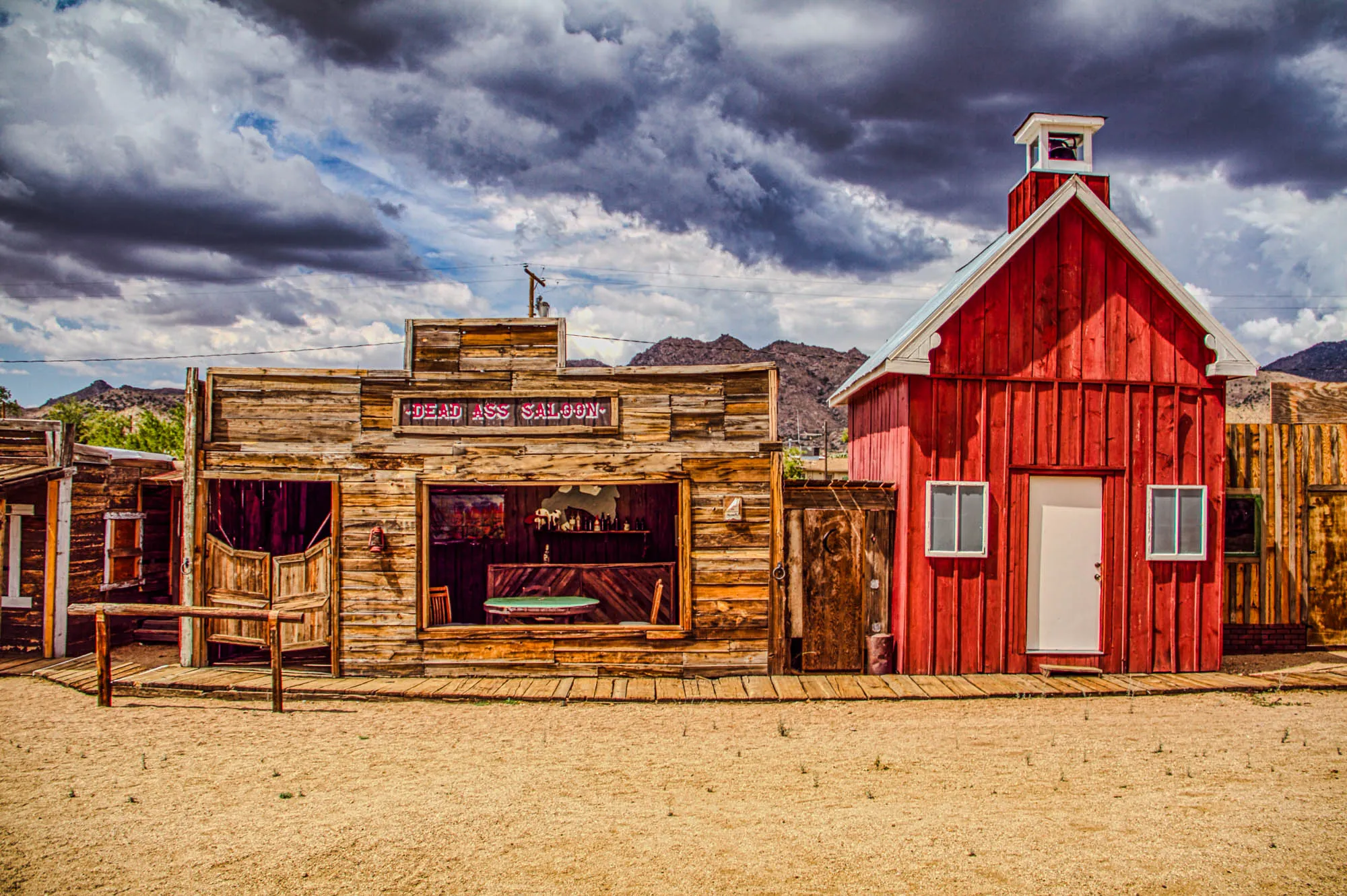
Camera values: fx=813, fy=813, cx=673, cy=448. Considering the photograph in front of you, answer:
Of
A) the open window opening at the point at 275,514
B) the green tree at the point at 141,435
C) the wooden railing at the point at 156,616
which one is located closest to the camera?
the wooden railing at the point at 156,616

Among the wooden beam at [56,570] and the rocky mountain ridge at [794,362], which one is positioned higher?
the rocky mountain ridge at [794,362]

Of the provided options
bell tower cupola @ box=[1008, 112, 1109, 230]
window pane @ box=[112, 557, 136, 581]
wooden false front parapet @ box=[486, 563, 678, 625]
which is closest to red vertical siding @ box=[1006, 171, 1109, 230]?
bell tower cupola @ box=[1008, 112, 1109, 230]

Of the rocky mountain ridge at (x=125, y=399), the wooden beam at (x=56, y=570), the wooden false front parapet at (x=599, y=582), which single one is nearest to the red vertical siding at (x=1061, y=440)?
the wooden false front parapet at (x=599, y=582)

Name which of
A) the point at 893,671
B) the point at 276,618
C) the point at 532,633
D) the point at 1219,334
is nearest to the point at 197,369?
the point at 276,618

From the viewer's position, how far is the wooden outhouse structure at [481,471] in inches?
434

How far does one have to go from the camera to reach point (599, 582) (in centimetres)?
1227

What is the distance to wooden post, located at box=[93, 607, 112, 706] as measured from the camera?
9906 millimetres

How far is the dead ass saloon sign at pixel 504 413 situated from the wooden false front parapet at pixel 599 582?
2298mm

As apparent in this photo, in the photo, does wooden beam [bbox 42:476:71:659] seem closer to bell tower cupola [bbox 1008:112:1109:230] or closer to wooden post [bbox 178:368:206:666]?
wooden post [bbox 178:368:206:666]

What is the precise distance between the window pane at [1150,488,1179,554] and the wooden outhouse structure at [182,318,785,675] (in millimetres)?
5076

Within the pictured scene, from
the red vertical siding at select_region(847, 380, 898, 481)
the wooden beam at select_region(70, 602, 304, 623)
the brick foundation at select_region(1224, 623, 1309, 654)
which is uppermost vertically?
the red vertical siding at select_region(847, 380, 898, 481)

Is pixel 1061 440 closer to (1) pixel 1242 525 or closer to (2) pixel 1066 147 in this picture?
(1) pixel 1242 525

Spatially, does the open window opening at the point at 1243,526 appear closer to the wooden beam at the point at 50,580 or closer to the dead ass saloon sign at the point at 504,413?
the dead ass saloon sign at the point at 504,413

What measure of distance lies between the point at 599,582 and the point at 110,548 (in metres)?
8.28
